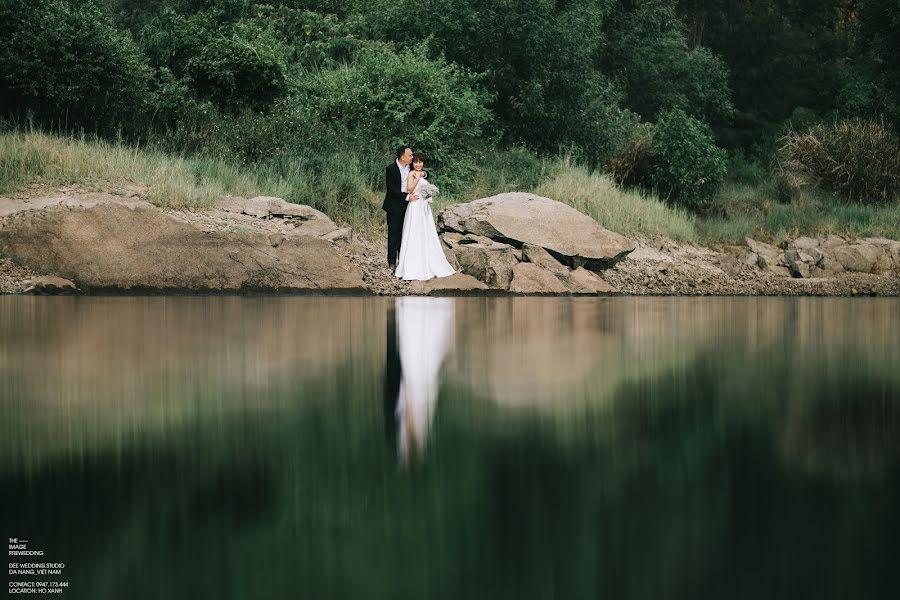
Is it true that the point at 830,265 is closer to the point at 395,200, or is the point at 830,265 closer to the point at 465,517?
the point at 395,200

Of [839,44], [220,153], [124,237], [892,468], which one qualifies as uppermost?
[839,44]

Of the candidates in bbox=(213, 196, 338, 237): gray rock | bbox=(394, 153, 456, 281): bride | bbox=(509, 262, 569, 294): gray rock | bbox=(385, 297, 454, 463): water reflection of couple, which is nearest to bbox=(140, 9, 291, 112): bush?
bbox=(213, 196, 338, 237): gray rock

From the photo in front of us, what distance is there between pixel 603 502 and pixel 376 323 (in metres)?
8.32

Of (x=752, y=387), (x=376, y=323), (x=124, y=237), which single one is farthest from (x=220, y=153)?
(x=752, y=387)

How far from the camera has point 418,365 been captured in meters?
7.63

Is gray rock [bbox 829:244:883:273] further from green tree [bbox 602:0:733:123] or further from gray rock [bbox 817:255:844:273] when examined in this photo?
green tree [bbox 602:0:733:123]

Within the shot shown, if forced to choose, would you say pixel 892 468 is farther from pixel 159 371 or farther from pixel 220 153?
pixel 220 153

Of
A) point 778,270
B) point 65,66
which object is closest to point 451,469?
point 778,270

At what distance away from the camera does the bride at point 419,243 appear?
18547 mm

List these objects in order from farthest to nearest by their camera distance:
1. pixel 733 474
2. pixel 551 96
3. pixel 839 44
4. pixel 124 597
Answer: pixel 839 44 < pixel 551 96 < pixel 733 474 < pixel 124 597

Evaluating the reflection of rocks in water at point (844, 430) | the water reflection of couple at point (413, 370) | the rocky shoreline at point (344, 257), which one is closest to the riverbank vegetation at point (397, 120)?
the rocky shoreline at point (344, 257)

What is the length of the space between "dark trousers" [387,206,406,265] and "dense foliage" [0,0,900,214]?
9.44 ft

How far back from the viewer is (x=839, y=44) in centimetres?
4425

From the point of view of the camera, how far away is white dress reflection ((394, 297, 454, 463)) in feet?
15.6
